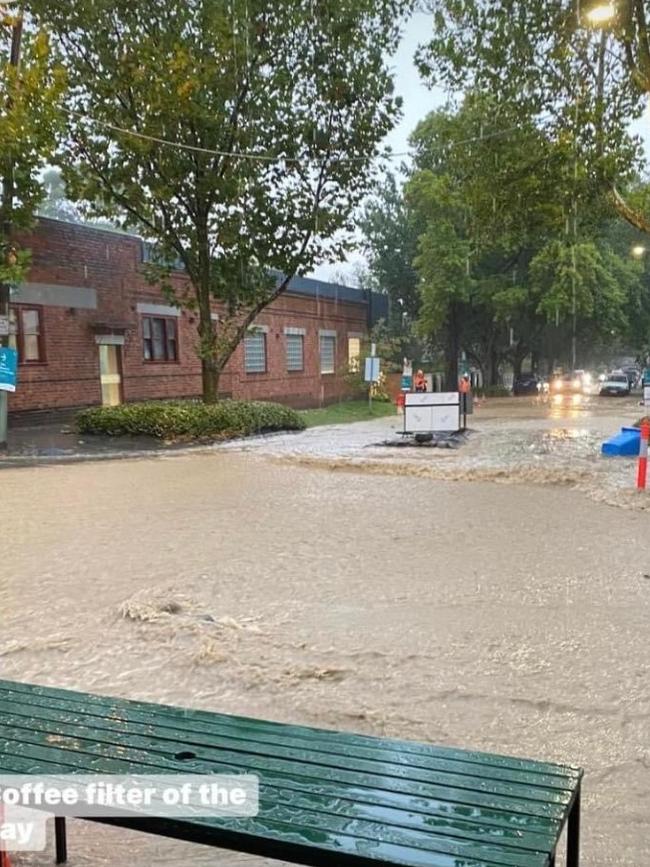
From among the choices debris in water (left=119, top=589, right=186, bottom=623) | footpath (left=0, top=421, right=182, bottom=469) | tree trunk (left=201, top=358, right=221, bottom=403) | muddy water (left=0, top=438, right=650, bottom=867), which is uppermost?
tree trunk (left=201, top=358, right=221, bottom=403)

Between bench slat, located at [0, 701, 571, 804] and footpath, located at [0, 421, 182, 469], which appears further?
footpath, located at [0, 421, 182, 469]

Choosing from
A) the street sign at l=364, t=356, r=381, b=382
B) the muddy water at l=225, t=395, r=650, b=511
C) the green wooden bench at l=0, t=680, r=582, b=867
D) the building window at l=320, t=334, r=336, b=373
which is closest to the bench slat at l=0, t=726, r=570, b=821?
the green wooden bench at l=0, t=680, r=582, b=867

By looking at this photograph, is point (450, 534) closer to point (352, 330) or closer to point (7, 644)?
point (7, 644)

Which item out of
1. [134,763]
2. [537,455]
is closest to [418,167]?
[537,455]

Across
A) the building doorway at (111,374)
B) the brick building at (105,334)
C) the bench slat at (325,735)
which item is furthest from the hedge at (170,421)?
the bench slat at (325,735)

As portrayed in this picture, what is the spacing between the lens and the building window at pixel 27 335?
18016mm

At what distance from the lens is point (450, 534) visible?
25.5 feet

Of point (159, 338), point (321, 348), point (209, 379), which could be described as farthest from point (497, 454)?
point (321, 348)

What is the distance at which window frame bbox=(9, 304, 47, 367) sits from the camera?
18.1m

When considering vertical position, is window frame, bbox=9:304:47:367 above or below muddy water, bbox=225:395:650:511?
above

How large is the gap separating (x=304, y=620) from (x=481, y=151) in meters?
14.7

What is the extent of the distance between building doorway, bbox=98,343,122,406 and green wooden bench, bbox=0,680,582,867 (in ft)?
62.7

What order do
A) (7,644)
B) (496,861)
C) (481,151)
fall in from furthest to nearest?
1. (481,151)
2. (7,644)
3. (496,861)

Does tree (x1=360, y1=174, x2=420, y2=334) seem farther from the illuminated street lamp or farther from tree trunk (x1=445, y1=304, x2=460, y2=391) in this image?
the illuminated street lamp
